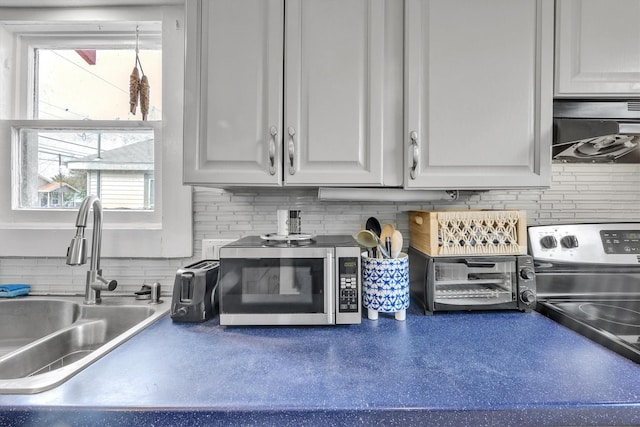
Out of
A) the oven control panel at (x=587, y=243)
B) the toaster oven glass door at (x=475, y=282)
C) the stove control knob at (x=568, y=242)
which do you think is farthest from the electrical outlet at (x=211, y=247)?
the stove control knob at (x=568, y=242)

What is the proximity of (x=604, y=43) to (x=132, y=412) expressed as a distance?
1665mm

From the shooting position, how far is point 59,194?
58.6 inches

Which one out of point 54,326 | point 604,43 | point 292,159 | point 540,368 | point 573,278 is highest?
point 604,43

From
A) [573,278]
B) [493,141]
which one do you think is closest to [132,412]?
[493,141]

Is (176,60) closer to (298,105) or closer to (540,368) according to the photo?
(298,105)

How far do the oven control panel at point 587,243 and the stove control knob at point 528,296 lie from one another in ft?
0.67

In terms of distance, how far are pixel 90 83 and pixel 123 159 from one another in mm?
383

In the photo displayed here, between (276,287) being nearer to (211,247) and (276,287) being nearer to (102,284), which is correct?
(211,247)

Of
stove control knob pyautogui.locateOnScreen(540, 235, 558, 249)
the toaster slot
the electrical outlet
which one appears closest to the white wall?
the electrical outlet

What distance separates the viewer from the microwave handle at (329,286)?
1.02 metres

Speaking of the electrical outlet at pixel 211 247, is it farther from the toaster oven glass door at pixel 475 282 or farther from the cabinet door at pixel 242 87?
the toaster oven glass door at pixel 475 282

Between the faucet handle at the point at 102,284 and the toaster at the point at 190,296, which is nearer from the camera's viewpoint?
the toaster at the point at 190,296

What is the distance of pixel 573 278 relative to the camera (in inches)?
50.8

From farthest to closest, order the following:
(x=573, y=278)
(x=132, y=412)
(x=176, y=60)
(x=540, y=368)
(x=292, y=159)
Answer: (x=176, y=60), (x=573, y=278), (x=292, y=159), (x=540, y=368), (x=132, y=412)
